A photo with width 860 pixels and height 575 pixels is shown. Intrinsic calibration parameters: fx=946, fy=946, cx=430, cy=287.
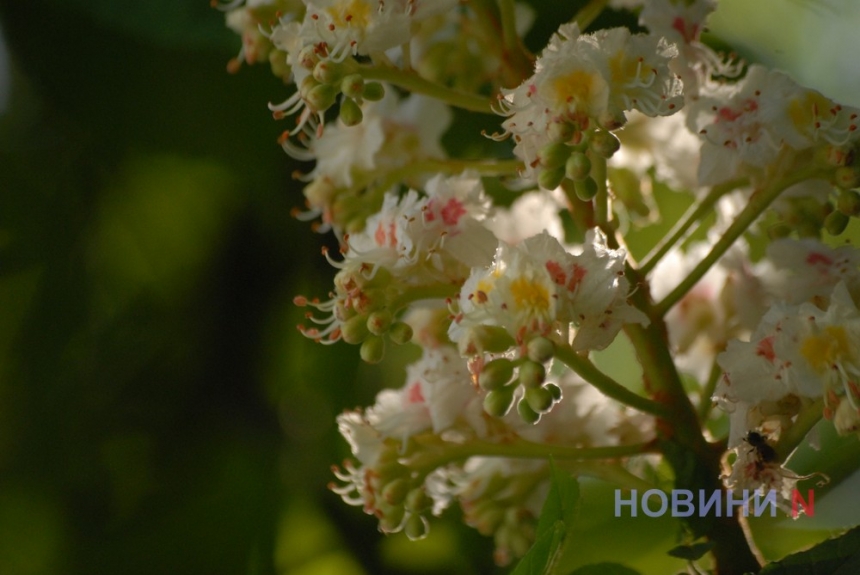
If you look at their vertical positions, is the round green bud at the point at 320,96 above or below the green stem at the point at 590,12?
below

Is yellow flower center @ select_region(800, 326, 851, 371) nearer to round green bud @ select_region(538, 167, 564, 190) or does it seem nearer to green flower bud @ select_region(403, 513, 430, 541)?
round green bud @ select_region(538, 167, 564, 190)

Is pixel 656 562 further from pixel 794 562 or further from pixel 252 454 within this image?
pixel 252 454

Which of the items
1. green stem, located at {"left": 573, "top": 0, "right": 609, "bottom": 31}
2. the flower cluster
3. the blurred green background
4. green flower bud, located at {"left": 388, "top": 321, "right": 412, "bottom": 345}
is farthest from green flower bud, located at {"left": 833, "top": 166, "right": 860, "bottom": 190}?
the blurred green background

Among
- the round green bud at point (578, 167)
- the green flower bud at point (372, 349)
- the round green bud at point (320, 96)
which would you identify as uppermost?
the round green bud at point (578, 167)

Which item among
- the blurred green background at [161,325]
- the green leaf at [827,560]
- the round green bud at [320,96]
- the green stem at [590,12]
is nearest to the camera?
the green leaf at [827,560]

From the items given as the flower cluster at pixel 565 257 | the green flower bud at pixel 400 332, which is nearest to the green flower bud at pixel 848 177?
the flower cluster at pixel 565 257

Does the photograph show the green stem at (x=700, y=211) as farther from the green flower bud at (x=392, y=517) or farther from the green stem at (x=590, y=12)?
the green flower bud at (x=392, y=517)

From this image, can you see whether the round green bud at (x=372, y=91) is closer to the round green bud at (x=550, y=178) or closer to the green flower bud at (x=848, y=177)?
the round green bud at (x=550, y=178)

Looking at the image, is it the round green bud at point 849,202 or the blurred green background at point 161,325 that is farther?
the blurred green background at point 161,325

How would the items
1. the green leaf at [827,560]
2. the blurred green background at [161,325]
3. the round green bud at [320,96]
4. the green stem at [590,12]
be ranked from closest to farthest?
the green leaf at [827,560], the round green bud at [320,96], the green stem at [590,12], the blurred green background at [161,325]
